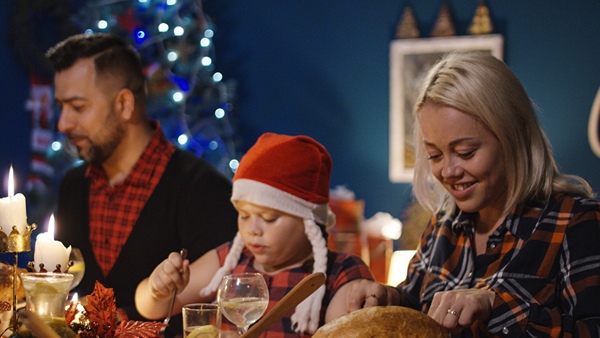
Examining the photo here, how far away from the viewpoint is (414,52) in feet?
17.3

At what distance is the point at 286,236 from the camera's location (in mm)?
2061

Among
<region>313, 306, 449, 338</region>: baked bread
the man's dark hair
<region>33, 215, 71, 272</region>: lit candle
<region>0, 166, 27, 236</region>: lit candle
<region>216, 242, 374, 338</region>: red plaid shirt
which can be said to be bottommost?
<region>216, 242, 374, 338</region>: red plaid shirt

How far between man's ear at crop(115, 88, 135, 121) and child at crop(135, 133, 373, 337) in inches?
39.8

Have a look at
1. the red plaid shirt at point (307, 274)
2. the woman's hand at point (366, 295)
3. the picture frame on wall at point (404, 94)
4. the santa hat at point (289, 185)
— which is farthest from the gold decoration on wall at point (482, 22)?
the woman's hand at point (366, 295)

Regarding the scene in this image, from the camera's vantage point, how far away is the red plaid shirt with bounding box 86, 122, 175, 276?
112 inches

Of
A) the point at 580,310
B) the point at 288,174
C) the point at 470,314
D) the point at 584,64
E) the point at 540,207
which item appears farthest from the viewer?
the point at 584,64

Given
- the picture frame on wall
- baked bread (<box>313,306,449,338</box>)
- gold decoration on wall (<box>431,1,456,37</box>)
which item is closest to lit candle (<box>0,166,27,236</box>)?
baked bread (<box>313,306,449,338</box>)

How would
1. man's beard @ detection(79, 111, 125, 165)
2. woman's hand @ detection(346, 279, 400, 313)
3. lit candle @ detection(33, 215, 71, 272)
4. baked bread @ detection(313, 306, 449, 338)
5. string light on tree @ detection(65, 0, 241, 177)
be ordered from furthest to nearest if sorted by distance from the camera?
1. string light on tree @ detection(65, 0, 241, 177)
2. man's beard @ detection(79, 111, 125, 165)
3. woman's hand @ detection(346, 279, 400, 313)
4. lit candle @ detection(33, 215, 71, 272)
5. baked bread @ detection(313, 306, 449, 338)

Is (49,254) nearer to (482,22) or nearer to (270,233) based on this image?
(270,233)

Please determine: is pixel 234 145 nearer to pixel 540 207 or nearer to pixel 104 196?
pixel 104 196

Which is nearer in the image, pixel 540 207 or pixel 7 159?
pixel 540 207

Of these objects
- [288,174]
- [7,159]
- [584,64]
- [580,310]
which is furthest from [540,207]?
[7,159]

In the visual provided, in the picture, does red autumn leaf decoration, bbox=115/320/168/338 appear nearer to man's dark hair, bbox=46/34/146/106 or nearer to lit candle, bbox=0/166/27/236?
lit candle, bbox=0/166/27/236

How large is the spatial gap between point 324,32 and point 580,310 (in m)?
4.21
